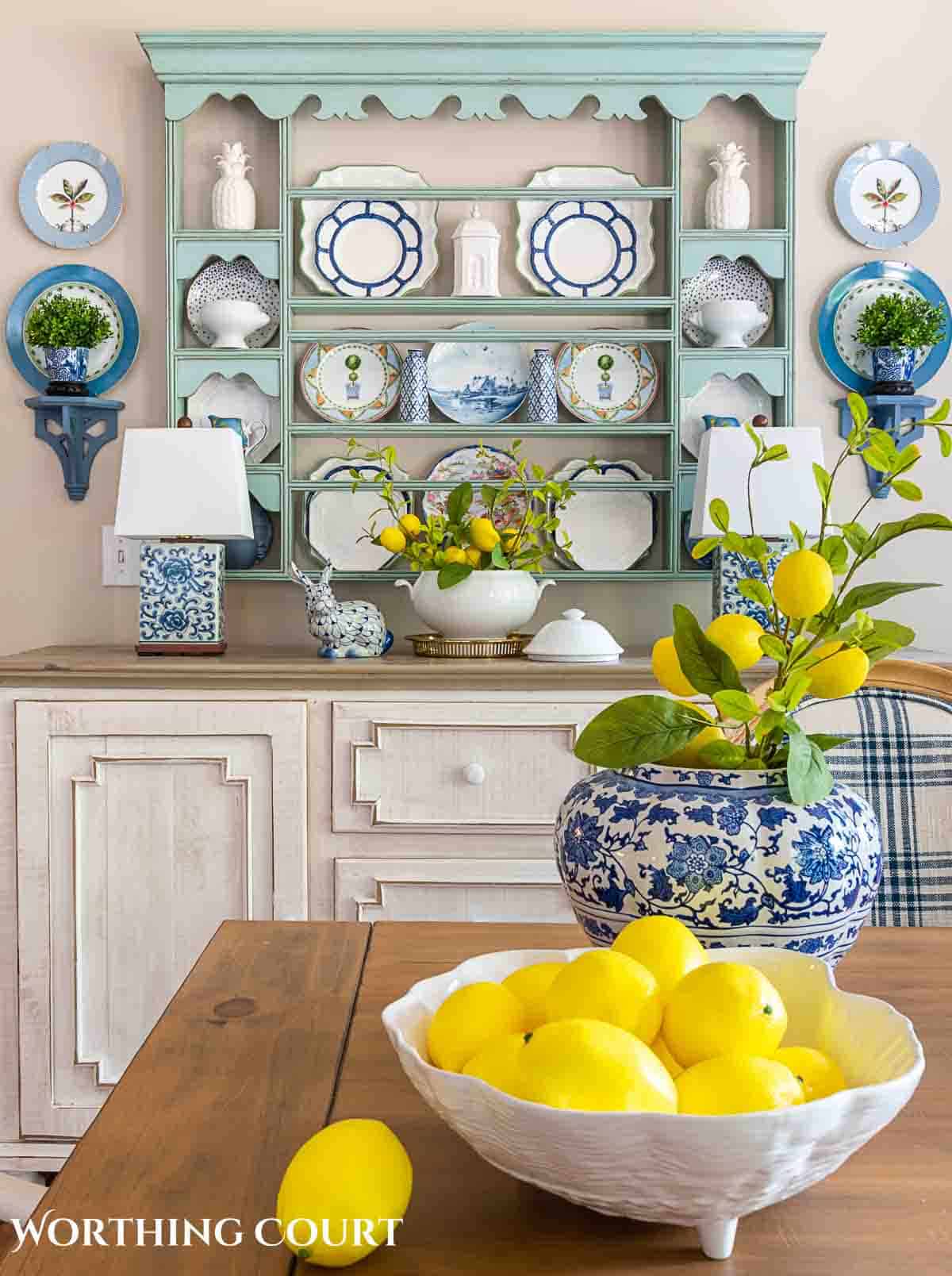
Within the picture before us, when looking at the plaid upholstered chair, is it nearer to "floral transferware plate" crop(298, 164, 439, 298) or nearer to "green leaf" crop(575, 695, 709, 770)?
"green leaf" crop(575, 695, 709, 770)

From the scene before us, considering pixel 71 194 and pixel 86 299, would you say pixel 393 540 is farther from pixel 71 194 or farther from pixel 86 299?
pixel 71 194

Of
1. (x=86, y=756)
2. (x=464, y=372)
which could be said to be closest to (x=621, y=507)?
(x=464, y=372)

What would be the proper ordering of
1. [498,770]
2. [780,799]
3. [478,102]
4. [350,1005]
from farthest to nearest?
[478,102], [498,770], [350,1005], [780,799]

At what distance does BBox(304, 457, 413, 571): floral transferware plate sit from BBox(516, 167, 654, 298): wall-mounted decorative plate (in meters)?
0.52

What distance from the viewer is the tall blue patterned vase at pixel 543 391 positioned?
2.54 meters

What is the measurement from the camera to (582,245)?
2.60m

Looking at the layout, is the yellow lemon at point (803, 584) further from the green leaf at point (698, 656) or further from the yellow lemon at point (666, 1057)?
the yellow lemon at point (666, 1057)

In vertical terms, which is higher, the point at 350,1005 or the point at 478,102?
the point at 478,102

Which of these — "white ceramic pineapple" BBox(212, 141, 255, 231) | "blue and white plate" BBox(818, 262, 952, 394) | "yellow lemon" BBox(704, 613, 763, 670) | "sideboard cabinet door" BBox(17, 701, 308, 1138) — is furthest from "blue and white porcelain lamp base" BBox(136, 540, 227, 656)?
"yellow lemon" BBox(704, 613, 763, 670)

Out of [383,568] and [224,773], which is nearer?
[224,773]

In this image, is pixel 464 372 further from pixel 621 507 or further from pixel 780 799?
pixel 780 799

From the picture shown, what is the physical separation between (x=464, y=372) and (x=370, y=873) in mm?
A: 1087

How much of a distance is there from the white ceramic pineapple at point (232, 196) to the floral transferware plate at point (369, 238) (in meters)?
0.12

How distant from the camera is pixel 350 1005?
92cm
